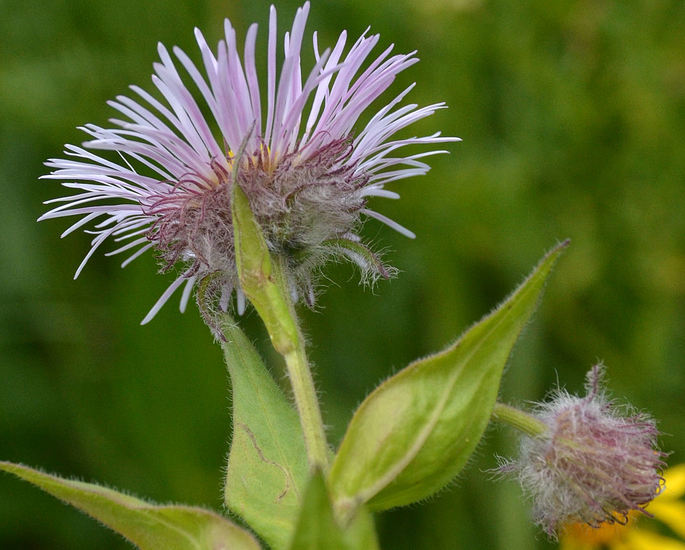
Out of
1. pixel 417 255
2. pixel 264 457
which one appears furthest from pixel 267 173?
pixel 417 255

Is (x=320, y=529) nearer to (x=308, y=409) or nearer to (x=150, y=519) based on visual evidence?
(x=308, y=409)

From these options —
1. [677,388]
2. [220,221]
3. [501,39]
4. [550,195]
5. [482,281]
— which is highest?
[501,39]

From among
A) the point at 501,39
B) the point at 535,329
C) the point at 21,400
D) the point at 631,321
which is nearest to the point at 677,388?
the point at 631,321

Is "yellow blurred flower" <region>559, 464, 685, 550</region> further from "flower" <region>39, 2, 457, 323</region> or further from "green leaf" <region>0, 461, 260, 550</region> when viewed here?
"green leaf" <region>0, 461, 260, 550</region>

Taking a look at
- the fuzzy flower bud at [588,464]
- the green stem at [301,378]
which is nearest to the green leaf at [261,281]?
the green stem at [301,378]

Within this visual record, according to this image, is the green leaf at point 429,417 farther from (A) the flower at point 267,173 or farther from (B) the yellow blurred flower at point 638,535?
(B) the yellow blurred flower at point 638,535

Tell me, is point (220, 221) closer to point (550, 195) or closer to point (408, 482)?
point (408, 482)
